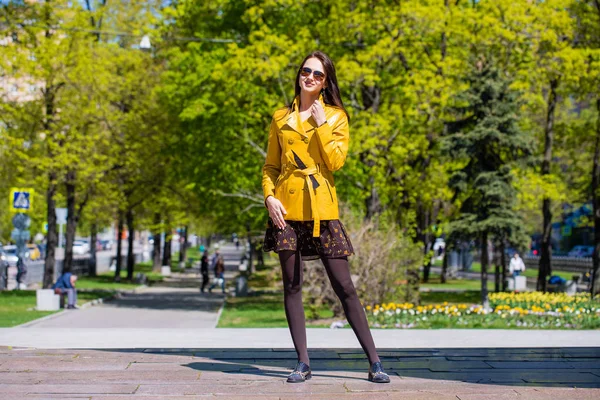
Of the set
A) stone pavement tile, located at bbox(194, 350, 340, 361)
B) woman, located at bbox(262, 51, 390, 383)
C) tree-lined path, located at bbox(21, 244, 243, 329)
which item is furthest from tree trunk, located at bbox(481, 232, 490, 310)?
woman, located at bbox(262, 51, 390, 383)

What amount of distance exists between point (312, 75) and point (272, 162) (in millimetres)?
643

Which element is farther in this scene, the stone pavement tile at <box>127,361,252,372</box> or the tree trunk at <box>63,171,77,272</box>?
the tree trunk at <box>63,171,77,272</box>

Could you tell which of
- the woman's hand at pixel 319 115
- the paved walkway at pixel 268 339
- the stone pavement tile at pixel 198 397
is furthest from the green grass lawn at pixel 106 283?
the stone pavement tile at pixel 198 397

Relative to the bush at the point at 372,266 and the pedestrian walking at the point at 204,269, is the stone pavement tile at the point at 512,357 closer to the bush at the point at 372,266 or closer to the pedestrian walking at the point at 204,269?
the bush at the point at 372,266

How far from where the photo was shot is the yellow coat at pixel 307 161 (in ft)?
19.5

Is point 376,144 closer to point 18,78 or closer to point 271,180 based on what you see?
point 18,78

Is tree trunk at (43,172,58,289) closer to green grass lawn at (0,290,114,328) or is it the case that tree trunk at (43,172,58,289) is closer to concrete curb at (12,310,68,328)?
green grass lawn at (0,290,114,328)

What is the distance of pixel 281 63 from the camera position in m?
27.0

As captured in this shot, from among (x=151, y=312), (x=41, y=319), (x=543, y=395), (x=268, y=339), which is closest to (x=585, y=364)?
(x=543, y=395)

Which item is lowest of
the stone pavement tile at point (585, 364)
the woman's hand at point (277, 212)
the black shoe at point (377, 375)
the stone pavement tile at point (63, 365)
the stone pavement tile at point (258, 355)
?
the stone pavement tile at point (258, 355)

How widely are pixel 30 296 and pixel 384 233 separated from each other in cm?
1592

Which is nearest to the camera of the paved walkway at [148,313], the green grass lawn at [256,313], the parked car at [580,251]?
the green grass lawn at [256,313]

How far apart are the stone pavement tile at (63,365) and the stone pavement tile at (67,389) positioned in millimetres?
698

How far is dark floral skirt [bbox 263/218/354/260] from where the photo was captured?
598cm
